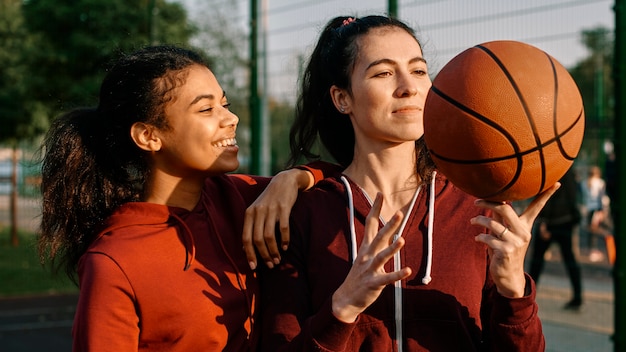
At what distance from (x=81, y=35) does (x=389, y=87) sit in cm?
886

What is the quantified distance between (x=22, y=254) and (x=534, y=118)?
12.4 meters

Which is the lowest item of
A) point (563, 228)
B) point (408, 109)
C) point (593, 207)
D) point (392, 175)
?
point (593, 207)

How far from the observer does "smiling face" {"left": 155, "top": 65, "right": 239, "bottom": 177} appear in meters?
2.58

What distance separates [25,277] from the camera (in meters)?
10.9

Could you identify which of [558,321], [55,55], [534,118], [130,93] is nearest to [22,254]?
[55,55]

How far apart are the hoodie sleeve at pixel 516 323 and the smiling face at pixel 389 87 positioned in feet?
2.00

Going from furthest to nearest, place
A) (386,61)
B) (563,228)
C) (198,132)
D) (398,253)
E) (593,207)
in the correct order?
1. (593,207)
2. (563,228)
3. (198,132)
4. (386,61)
5. (398,253)

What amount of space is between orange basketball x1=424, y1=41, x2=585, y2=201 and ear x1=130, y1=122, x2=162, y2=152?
3.37 feet

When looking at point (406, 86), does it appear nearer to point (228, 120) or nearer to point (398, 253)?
point (398, 253)

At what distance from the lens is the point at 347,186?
250 cm

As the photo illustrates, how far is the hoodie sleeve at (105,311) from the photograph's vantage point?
7.20ft

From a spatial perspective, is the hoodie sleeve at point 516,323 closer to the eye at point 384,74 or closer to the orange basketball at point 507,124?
the orange basketball at point 507,124

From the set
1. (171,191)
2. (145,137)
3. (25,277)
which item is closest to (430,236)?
(171,191)

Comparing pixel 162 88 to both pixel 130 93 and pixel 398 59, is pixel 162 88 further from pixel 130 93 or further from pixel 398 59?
pixel 398 59
